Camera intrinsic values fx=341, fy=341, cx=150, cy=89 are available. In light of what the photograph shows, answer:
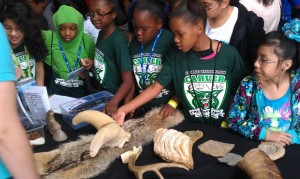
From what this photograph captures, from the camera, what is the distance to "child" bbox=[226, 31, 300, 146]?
162cm

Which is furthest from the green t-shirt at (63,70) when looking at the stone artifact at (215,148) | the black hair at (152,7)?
the stone artifact at (215,148)

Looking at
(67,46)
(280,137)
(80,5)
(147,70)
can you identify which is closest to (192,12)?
(147,70)

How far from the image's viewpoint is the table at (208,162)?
4.62 ft

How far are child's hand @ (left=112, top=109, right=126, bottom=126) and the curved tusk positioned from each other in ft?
0.50

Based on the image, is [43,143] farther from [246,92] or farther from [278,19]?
[278,19]

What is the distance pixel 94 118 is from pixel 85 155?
198 millimetres

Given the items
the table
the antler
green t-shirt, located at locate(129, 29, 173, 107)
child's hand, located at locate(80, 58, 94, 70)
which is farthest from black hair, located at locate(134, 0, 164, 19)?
the antler

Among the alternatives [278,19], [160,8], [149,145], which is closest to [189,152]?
[149,145]

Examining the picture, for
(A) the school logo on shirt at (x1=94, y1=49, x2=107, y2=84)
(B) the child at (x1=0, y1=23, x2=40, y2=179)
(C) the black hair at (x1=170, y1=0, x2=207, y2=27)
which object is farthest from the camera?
(A) the school logo on shirt at (x1=94, y1=49, x2=107, y2=84)

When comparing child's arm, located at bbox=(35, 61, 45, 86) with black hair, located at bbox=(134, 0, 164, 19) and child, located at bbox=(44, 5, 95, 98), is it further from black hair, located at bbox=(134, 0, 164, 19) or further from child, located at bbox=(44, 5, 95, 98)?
black hair, located at bbox=(134, 0, 164, 19)

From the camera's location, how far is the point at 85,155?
5.13 feet

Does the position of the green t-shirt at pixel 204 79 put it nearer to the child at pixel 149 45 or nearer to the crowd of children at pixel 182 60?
the crowd of children at pixel 182 60

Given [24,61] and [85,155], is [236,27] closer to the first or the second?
[85,155]


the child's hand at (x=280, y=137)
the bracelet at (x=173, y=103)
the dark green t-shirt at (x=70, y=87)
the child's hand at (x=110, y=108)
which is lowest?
the child's hand at (x=280, y=137)
